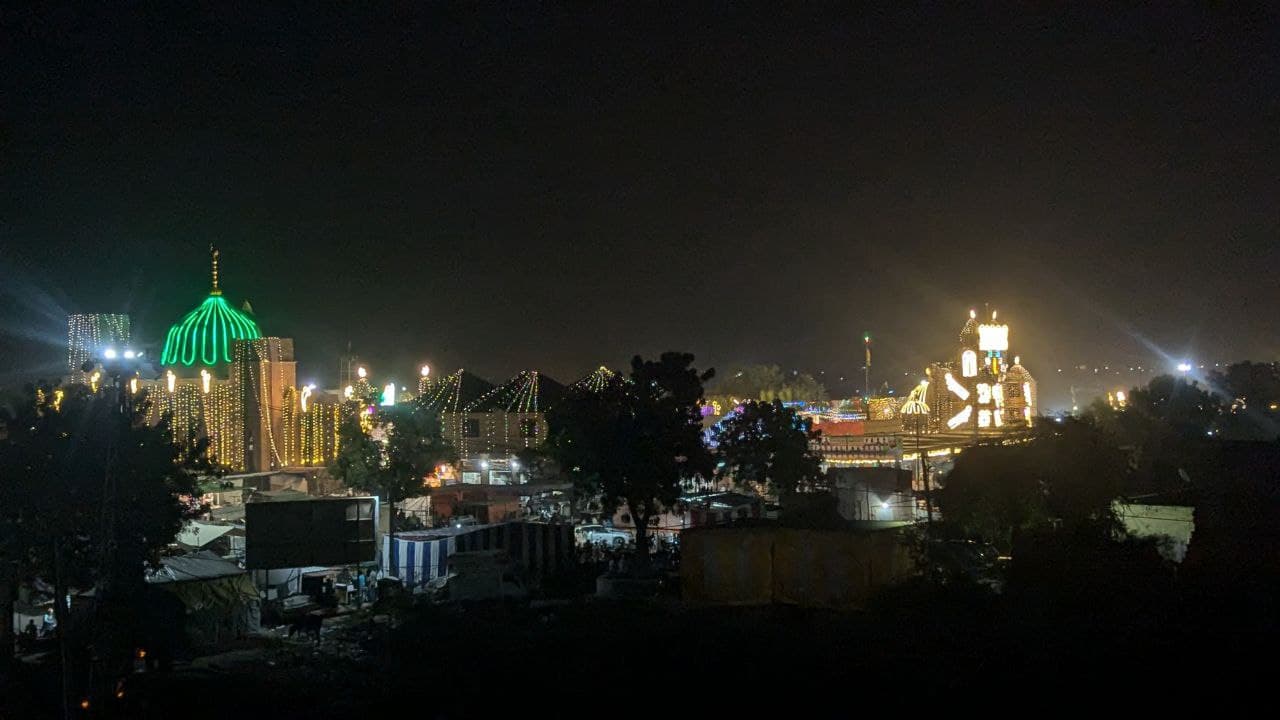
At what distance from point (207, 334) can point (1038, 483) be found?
47071 millimetres

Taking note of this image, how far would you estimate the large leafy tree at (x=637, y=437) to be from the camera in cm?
2100

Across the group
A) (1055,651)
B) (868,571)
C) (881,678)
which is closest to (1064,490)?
(868,571)

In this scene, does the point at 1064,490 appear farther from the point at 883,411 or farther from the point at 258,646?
the point at 883,411

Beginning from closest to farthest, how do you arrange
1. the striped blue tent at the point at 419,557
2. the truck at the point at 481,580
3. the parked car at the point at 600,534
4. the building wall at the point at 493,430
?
the truck at the point at 481,580 < the striped blue tent at the point at 419,557 < the parked car at the point at 600,534 < the building wall at the point at 493,430

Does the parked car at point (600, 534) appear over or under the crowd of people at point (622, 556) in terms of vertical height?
over

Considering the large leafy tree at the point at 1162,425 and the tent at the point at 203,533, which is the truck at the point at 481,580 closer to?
the tent at the point at 203,533

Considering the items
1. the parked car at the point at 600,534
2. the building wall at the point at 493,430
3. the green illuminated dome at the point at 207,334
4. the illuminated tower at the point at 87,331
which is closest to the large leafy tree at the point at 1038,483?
the parked car at the point at 600,534

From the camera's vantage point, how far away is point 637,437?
832 inches

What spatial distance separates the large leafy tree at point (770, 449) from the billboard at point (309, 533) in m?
11.6

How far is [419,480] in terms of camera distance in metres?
26.8

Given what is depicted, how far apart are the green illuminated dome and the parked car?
32.5 meters

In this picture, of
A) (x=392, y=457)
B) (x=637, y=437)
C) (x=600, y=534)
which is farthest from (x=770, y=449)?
(x=392, y=457)

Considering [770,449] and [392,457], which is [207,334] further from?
[770,449]

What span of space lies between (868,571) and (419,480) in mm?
15709
